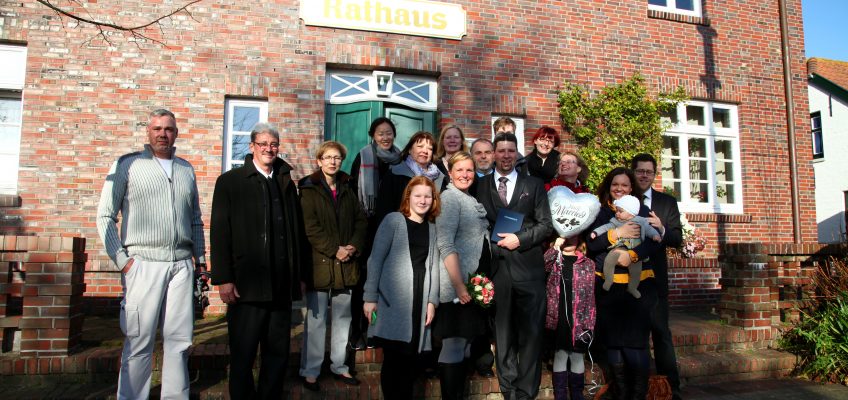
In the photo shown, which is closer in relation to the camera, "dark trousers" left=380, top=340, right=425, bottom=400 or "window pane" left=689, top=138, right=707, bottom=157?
"dark trousers" left=380, top=340, right=425, bottom=400

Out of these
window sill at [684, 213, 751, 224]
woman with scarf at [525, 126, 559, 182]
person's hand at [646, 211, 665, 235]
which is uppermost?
woman with scarf at [525, 126, 559, 182]

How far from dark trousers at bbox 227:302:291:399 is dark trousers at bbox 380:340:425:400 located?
0.69 metres

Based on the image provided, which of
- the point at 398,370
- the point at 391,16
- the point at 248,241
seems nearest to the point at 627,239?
the point at 398,370

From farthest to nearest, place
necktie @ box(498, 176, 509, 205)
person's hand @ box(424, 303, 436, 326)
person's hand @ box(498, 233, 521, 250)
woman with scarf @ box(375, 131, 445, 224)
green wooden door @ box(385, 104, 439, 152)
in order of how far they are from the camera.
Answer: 1. green wooden door @ box(385, 104, 439, 152)
2. woman with scarf @ box(375, 131, 445, 224)
3. necktie @ box(498, 176, 509, 205)
4. person's hand @ box(498, 233, 521, 250)
5. person's hand @ box(424, 303, 436, 326)

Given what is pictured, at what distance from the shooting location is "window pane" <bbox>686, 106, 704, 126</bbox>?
27.3 feet

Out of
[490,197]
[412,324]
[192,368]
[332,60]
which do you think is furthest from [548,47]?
[192,368]

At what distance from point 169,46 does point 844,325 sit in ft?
25.0

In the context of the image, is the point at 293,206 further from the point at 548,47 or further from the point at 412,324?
the point at 548,47

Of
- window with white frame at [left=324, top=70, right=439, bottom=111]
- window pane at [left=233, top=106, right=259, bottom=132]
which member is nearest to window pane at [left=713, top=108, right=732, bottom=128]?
window with white frame at [left=324, top=70, right=439, bottom=111]

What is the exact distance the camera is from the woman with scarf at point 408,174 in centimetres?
401

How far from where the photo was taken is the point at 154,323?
128 inches

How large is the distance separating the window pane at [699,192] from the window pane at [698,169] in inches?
4.4

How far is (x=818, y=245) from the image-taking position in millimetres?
5551

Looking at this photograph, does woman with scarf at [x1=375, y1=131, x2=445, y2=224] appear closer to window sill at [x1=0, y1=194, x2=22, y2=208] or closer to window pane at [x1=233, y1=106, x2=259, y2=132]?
window pane at [x1=233, y1=106, x2=259, y2=132]
